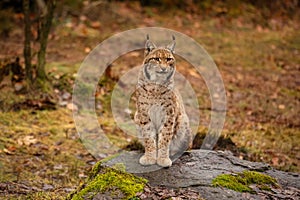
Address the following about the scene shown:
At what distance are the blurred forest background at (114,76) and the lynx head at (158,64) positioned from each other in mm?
2059

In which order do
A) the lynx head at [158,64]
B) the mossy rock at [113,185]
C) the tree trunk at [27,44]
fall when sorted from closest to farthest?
the mossy rock at [113,185], the lynx head at [158,64], the tree trunk at [27,44]

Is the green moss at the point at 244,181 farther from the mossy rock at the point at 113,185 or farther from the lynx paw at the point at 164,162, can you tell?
the mossy rock at the point at 113,185

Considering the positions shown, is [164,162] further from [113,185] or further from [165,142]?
[113,185]

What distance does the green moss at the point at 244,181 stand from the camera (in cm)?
475

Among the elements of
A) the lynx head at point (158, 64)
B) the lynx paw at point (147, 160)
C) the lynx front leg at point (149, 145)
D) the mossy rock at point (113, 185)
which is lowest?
the mossy rock at point (113, 185)

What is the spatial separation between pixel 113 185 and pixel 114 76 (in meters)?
5.76

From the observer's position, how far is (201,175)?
489cm

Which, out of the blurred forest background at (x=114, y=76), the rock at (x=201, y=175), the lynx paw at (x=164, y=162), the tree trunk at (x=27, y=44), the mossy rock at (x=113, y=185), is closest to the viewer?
the mossy rock at (x=113, y=185)

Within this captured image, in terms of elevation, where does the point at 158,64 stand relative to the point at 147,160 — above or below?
above

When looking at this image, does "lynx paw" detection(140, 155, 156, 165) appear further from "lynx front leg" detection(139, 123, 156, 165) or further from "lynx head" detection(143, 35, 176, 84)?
"lynx head" detection(143, 35, 176, 84)

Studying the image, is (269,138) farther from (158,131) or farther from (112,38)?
(112,38)

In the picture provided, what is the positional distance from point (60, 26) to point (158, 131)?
8.85m

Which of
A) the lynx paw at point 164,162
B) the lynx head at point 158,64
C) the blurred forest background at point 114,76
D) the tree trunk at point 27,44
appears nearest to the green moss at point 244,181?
the lynx paw at point 164,162

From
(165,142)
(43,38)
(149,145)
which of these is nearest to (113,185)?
(149,145)
